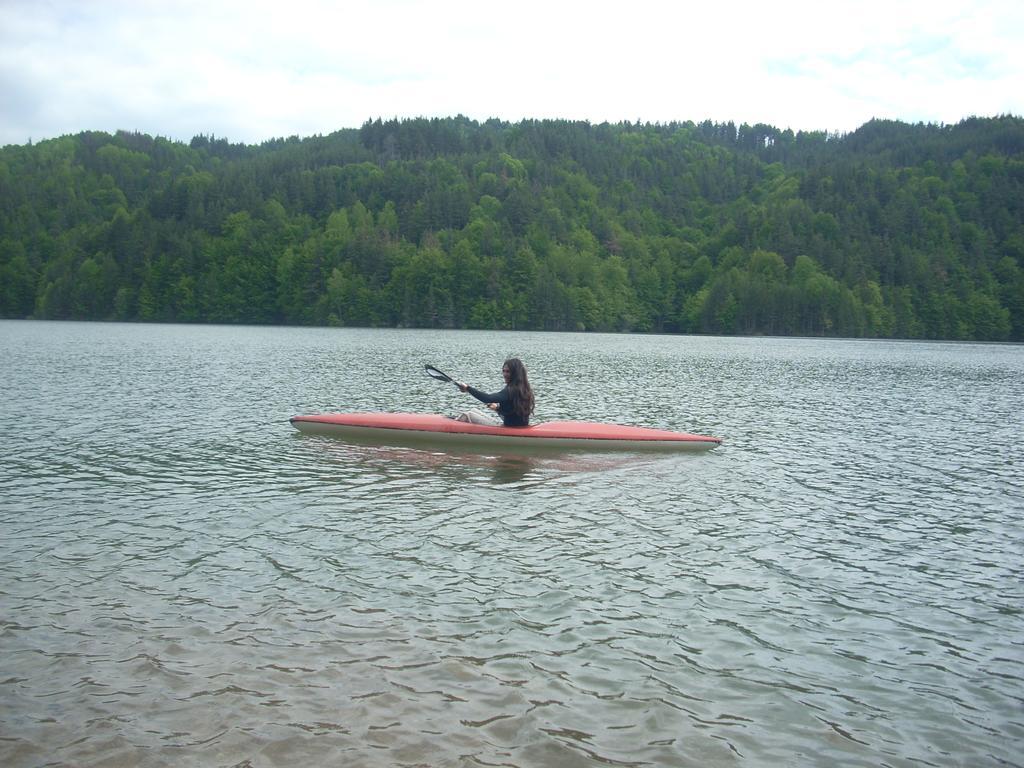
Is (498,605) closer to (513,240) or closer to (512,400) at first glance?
(512,400)

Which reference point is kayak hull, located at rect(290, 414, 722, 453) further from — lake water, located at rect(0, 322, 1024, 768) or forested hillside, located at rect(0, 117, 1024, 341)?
forested hillside, located at rect(0, 117, 1024, 341)

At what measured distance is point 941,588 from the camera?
9203 mm

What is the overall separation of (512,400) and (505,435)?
0.76 metres

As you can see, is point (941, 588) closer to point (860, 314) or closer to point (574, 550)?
point (574, 550)

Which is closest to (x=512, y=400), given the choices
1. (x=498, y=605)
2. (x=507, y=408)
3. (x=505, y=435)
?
(x=507, y=408)

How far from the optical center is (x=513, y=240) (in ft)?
431

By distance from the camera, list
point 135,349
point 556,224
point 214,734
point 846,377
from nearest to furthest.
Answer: point 214,734, point 846,377, point 135,349, point 556,224

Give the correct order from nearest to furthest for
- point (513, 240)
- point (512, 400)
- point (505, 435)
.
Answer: point (505, 435) < point (512, 400) < point (513, 240)

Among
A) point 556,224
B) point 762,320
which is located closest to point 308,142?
point 556,224

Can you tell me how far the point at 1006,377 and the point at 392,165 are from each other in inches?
Result: 4965

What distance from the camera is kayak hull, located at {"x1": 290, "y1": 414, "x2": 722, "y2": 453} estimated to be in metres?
17.2

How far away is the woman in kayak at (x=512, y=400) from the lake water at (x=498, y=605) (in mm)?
1100

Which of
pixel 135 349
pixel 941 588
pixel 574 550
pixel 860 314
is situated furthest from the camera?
pixel 860 314

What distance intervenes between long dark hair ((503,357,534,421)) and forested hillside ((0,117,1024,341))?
102 meters
